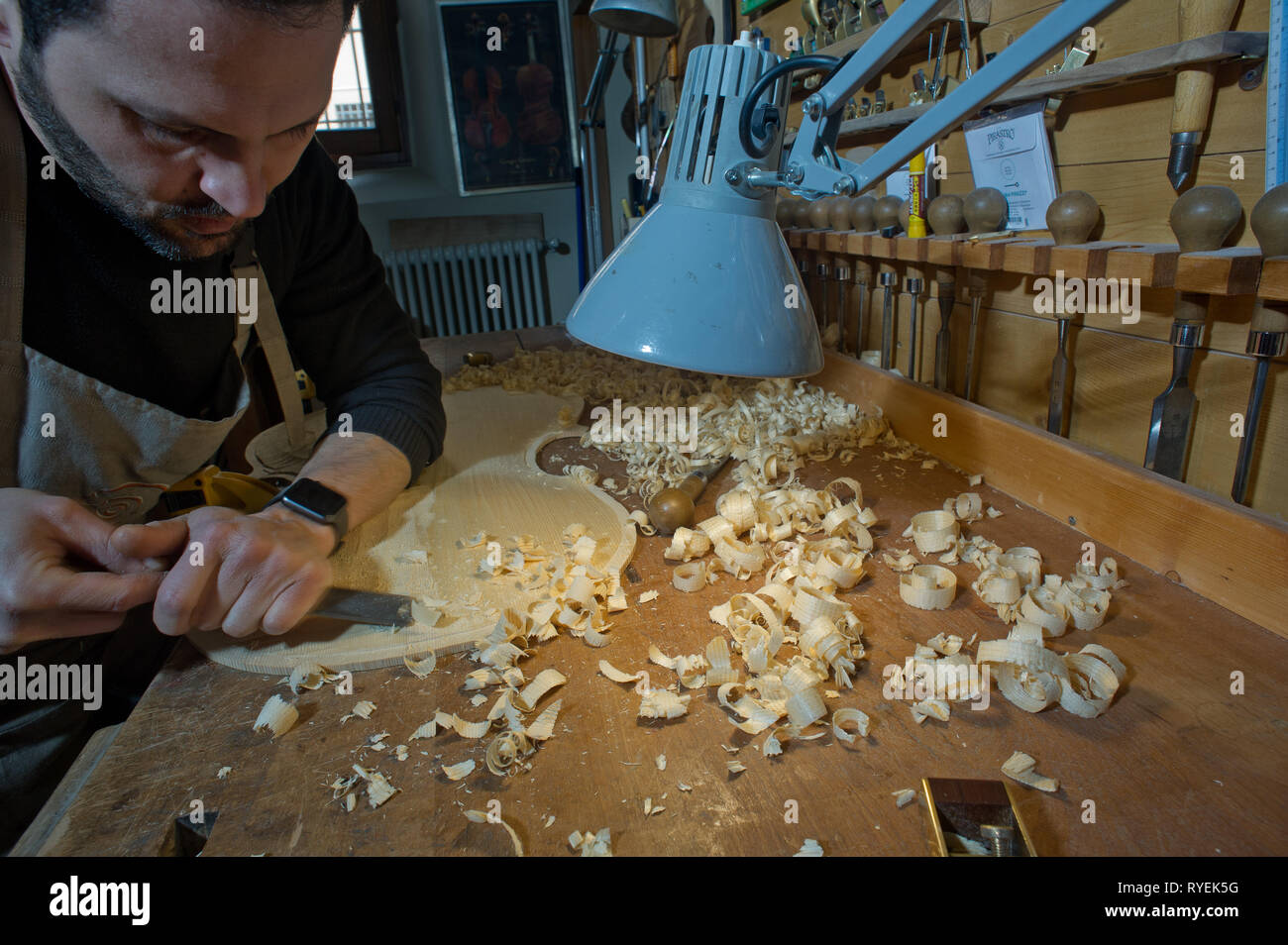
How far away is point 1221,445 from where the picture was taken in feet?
3.18

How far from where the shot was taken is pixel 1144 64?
905 millimetres

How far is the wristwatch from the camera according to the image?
0.93m

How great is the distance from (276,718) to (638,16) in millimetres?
1703

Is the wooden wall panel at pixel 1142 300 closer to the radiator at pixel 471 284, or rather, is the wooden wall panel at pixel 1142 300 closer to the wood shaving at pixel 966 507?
the wood shaving at pixel 966 507

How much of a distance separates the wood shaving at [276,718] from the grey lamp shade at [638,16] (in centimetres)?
160

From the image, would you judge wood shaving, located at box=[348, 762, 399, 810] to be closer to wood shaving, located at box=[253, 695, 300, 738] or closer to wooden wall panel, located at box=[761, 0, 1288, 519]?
wood shaving, located at box=[253, 695, 300, 738]

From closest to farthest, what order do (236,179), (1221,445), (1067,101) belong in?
(236,179) → (1221,445) → (1067,101)

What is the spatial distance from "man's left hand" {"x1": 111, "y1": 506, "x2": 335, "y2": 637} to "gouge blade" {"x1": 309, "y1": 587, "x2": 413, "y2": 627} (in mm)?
16

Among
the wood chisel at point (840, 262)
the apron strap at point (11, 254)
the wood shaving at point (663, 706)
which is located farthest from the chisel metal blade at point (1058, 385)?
the apron strap at point (11, 254)

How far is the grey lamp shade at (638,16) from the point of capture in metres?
1.64

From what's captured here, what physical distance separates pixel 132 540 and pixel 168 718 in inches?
7.0
